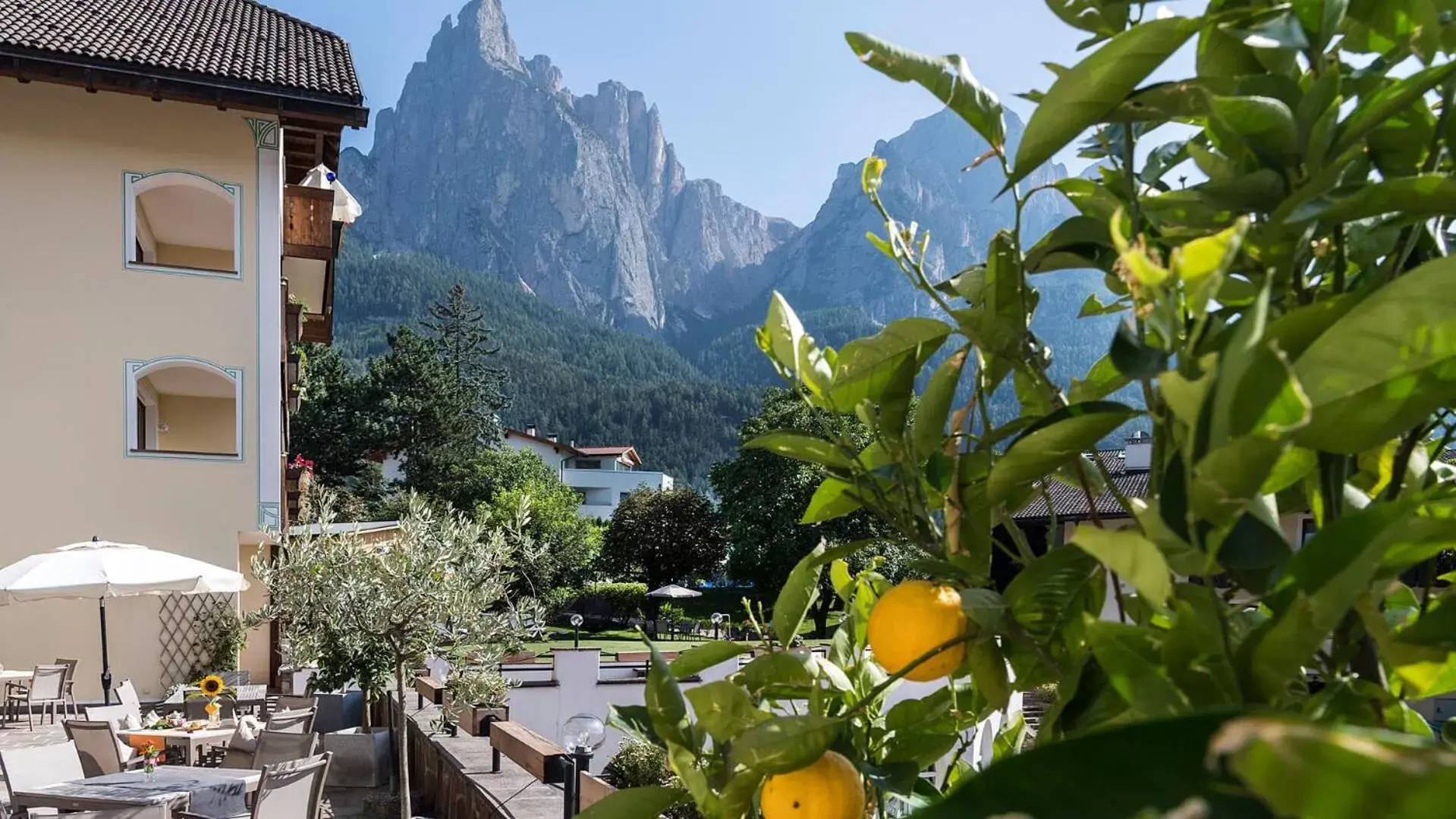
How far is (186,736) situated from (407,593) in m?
3.38

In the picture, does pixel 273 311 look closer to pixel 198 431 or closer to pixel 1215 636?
pixel 198 431

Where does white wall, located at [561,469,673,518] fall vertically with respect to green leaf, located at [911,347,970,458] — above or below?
below

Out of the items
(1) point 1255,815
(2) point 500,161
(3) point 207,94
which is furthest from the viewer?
(2) point 500,161

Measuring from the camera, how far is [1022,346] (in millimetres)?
741

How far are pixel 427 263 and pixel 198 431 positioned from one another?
85.8 m

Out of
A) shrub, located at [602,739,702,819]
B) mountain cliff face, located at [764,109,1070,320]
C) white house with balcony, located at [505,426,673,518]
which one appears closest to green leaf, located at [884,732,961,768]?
shrub, located at [602,739,702,819]

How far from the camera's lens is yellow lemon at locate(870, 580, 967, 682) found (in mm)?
715

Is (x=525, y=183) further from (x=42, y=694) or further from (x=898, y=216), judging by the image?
(x=42, y=694)

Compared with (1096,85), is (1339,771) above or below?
below

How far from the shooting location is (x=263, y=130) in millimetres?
13109

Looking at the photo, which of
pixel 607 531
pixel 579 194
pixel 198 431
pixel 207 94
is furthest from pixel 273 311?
pixel 579 194

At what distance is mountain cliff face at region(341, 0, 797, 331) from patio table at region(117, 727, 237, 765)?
11783 cm

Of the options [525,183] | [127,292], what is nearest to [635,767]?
[127,292]

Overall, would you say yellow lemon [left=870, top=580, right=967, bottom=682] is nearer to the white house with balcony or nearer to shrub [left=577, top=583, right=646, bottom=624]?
shrub [left=577, top=583, right=646, bottom=624]
